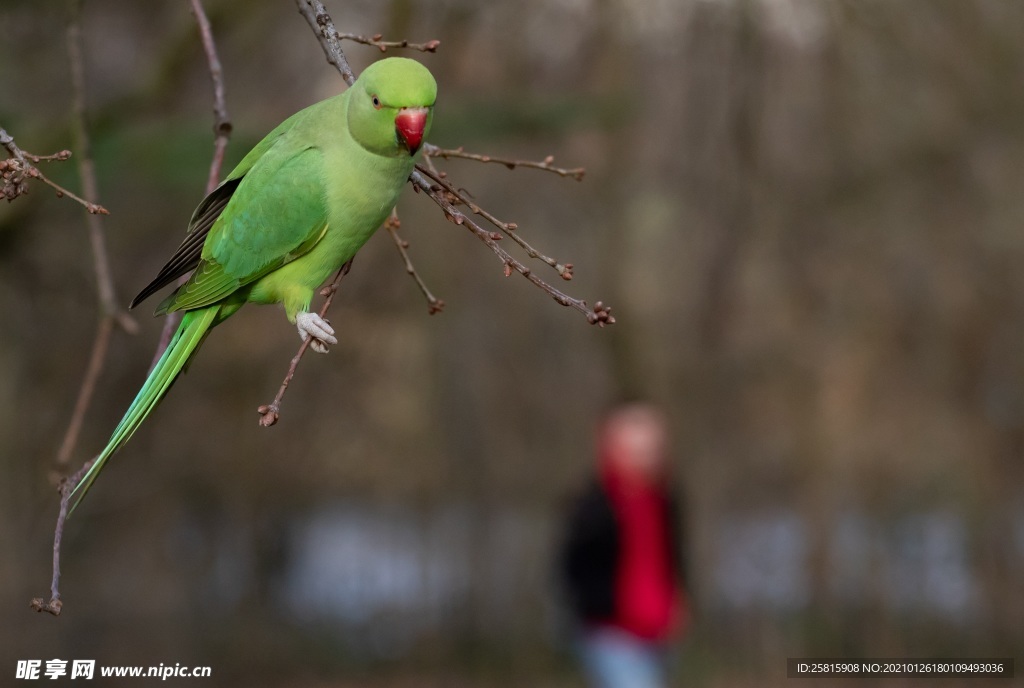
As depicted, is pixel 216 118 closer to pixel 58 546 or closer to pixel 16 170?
pixel 16 170

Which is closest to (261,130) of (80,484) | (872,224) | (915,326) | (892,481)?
(80,484)

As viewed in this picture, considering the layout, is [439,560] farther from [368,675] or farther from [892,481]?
[892,481]

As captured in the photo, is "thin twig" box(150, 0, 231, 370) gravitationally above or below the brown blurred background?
below

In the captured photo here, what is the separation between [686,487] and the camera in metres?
10.8

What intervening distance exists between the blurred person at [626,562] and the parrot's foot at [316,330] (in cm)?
340

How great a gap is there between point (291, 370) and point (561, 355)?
8952 millimetres

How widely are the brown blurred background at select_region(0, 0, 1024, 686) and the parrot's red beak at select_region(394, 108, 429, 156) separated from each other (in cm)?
388

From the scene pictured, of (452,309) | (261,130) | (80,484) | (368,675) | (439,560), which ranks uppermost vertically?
(452,309)

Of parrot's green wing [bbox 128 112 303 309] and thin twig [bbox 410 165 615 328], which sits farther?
parrot's green wing [bbox 128 112 303 309]

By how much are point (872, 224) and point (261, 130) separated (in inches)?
223

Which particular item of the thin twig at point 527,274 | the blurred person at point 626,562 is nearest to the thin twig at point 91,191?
the thin twig at point 527,274

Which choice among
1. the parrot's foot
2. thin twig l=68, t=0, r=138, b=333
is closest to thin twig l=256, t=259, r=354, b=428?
the parrot's foot

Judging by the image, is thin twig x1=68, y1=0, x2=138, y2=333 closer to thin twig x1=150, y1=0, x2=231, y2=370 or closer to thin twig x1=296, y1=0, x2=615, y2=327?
thin twig x1=150, y1=0, x2=231, y2=370

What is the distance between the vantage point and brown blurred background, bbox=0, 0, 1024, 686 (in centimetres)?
841
